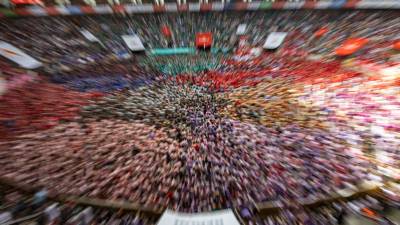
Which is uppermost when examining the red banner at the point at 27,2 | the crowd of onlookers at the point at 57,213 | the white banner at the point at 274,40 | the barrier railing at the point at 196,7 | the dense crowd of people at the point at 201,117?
the red banner at the point at 27,2

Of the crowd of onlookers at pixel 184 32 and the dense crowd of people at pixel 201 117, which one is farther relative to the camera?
the crowd of onlookers at pixel 184 32

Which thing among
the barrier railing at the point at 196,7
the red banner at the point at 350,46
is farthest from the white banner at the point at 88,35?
the red banner at the point at 350,46

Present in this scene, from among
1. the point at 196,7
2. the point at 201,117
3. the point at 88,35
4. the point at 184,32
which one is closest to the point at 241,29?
the point at 184,32

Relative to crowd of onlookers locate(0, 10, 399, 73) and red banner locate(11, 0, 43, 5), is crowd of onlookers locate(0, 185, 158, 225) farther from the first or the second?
red banner locate(11, 0, 43, 5)

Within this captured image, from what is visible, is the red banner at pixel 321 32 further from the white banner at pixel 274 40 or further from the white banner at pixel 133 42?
the white banner at pixel 133 42

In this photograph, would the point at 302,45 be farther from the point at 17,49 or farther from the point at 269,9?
the point at 17,49

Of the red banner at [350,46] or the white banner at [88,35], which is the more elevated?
the white banner at [88,35]

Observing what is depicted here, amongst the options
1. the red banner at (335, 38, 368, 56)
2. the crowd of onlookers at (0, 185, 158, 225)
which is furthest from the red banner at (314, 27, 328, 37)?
the crowd of onlookers at (0, 185, 158, 225)
